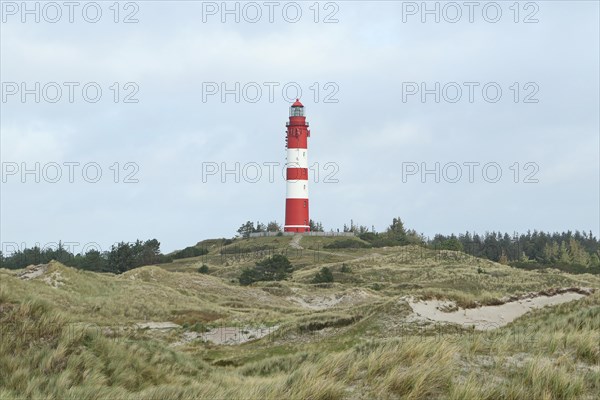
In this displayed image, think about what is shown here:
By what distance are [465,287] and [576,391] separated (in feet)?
166

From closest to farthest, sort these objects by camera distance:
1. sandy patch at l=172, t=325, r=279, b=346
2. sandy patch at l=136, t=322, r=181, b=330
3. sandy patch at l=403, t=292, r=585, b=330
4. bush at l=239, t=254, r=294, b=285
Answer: sandy patch at l=403, t=292, r=585, b=330 < sandy patch at l=172, t=325, r=279, b=346 < sandy patch at l=136, t=322, r=181, b=330 < bush at l=239, t=254, r=294, b=285

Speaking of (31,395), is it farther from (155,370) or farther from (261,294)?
(261,294)

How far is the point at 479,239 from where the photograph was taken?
167 meters

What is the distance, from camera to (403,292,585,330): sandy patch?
29.6 metres

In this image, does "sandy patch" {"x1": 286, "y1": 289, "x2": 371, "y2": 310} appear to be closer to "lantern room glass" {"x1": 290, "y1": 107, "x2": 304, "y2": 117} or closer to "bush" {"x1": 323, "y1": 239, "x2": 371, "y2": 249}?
"lantern room glass" {"x1": 290, "y1": 107, "x2": 304, "y2": 117}

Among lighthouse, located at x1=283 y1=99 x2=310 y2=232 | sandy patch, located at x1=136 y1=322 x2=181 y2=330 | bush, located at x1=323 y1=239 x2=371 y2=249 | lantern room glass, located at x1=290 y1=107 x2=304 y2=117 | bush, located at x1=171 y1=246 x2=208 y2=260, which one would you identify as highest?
lantern room glass, located at x1=290 y1=107 x2=304 y2=117

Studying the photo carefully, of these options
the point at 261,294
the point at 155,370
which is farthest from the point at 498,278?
the point at 155,370

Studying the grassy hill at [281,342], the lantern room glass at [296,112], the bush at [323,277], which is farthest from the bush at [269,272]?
the lantern room glass at [296,112]

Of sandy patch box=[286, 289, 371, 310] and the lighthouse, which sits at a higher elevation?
the lighthouse

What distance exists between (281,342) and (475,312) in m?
9.23

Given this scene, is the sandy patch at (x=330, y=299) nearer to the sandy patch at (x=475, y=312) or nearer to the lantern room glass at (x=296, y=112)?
the sandy patch at (x=475, y=312)

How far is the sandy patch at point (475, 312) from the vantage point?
29609mm

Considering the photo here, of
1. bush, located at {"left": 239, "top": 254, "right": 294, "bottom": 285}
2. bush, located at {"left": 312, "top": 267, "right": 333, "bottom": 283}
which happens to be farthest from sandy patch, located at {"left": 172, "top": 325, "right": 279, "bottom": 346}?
bush, located at {"left": 239, "top": 254, "right": 294, "bottom": 285}

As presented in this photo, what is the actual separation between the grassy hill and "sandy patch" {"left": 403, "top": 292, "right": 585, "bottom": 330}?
424 mm
